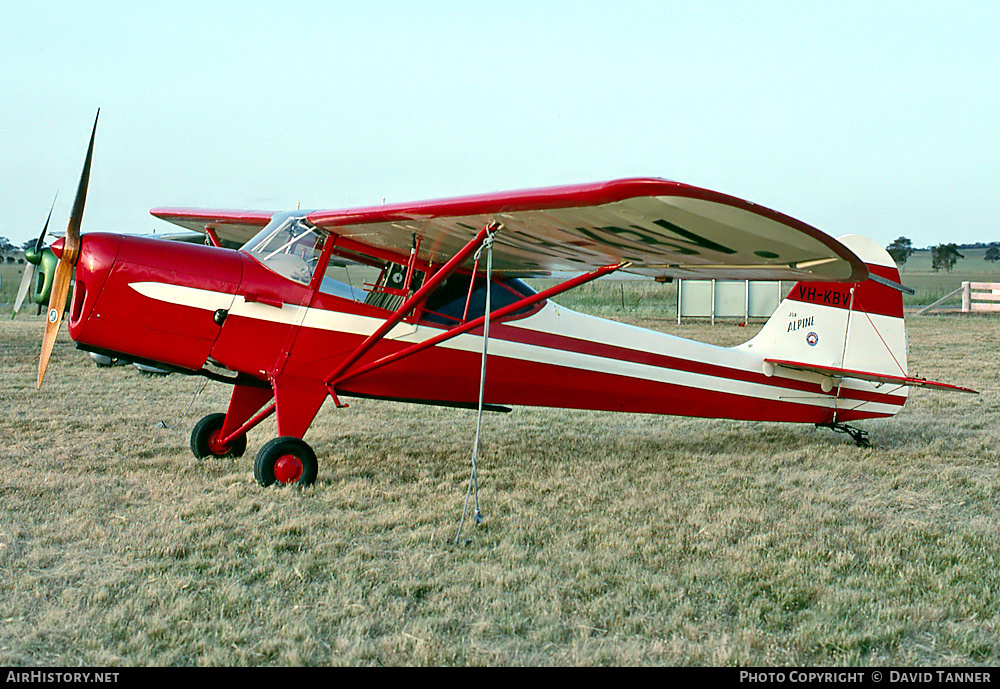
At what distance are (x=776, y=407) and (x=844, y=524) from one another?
2.64 meters

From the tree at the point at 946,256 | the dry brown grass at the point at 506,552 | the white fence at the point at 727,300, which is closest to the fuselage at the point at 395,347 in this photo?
the dry brown grass at the point at 506,552

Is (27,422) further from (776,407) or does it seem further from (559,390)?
(776,407)

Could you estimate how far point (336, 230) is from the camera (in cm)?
556

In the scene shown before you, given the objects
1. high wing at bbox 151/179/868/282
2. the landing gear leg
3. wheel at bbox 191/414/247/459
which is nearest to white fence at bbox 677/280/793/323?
the landing gear leg

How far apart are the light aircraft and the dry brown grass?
0.57 metres

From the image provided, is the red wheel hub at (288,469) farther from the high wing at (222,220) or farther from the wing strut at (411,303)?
the high wing at (222,220)

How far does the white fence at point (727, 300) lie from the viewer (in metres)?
25.1

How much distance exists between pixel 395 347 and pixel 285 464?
4.19 ft

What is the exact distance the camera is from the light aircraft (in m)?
4.45

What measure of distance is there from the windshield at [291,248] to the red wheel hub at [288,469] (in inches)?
52.5

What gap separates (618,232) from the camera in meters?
4.39

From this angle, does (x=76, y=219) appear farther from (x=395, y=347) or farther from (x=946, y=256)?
(x=946, y=256)

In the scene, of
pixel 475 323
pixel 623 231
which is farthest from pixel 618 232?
pixel 475 323
